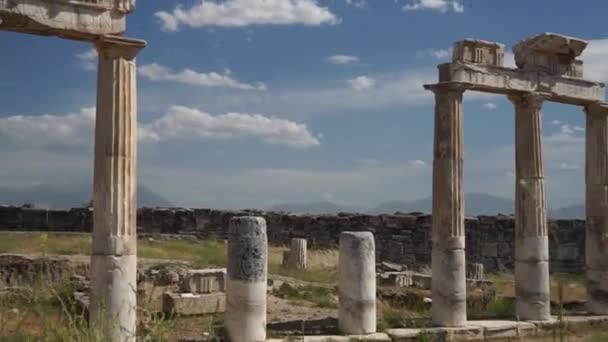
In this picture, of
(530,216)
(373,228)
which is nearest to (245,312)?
(530,216)

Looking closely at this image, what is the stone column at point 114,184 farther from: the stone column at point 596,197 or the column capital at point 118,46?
the stone column at point 596,197

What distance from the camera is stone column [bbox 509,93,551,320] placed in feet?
49.0

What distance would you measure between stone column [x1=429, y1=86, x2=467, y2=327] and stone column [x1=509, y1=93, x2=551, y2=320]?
1.94 meters

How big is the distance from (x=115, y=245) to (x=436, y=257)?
6.40 metres

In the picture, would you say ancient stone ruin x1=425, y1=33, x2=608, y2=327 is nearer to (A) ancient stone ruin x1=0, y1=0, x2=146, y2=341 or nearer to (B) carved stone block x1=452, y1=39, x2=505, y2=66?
(B) carved stone block x1=452, y1=39, x2=505, y2=66

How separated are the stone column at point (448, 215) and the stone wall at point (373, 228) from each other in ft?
38.0

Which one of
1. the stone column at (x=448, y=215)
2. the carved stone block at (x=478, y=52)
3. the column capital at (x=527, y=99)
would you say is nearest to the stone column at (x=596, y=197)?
the column capital at (x=527, y=99)

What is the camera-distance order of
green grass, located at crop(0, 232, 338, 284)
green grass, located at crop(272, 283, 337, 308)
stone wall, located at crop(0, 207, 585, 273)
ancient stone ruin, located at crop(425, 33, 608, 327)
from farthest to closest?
stone wall, located at crop(0, 207, 585, 273), green grass, located at crop(0, 232, 338, 284), green grass, located at crop(272, 283, 337, 308), ancient stone ruin, located at crop(425, 33, 608, 327)

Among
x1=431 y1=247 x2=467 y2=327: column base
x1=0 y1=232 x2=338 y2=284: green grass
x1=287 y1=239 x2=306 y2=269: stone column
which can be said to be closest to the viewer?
x1=431 y1=247 x2=467 y2=327: column base

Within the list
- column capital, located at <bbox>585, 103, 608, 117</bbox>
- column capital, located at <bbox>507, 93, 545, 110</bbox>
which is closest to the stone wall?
column capital, located at <bbox>585, 103, 608, 117</bbox>

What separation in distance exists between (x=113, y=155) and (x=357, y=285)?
4890 millimetres

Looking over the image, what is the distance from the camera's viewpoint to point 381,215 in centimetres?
2794

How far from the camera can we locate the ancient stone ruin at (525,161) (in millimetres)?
13855

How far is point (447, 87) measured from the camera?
14062 mm
